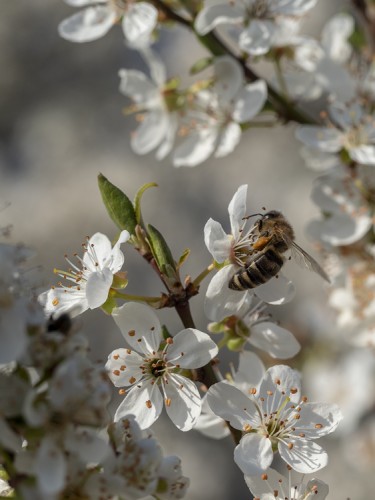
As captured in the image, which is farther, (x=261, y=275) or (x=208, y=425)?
(x=208, y=425)

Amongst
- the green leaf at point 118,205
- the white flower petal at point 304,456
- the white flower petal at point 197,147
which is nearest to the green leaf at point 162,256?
the green leaf at point 118,205

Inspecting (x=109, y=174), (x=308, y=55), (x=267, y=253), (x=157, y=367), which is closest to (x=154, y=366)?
(x=157, y=367)

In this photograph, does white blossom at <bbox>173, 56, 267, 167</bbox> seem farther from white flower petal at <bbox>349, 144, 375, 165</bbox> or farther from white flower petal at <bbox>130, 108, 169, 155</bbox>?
white flower petal at <bbox>349, 144, 375, 165</bbox>

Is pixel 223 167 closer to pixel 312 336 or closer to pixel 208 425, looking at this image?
pixel 312 336

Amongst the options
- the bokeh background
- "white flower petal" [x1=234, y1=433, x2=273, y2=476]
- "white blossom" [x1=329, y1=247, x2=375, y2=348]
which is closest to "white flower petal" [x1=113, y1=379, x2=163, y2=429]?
"white flower petal" [x1=234, y1=433, x2=273, y2=476]

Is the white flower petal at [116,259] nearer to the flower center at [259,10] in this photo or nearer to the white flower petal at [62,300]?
the white flower petal at [62,300]

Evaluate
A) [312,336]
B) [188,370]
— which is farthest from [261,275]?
[312,336]

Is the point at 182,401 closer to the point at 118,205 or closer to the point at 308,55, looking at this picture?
the point at 118,205
